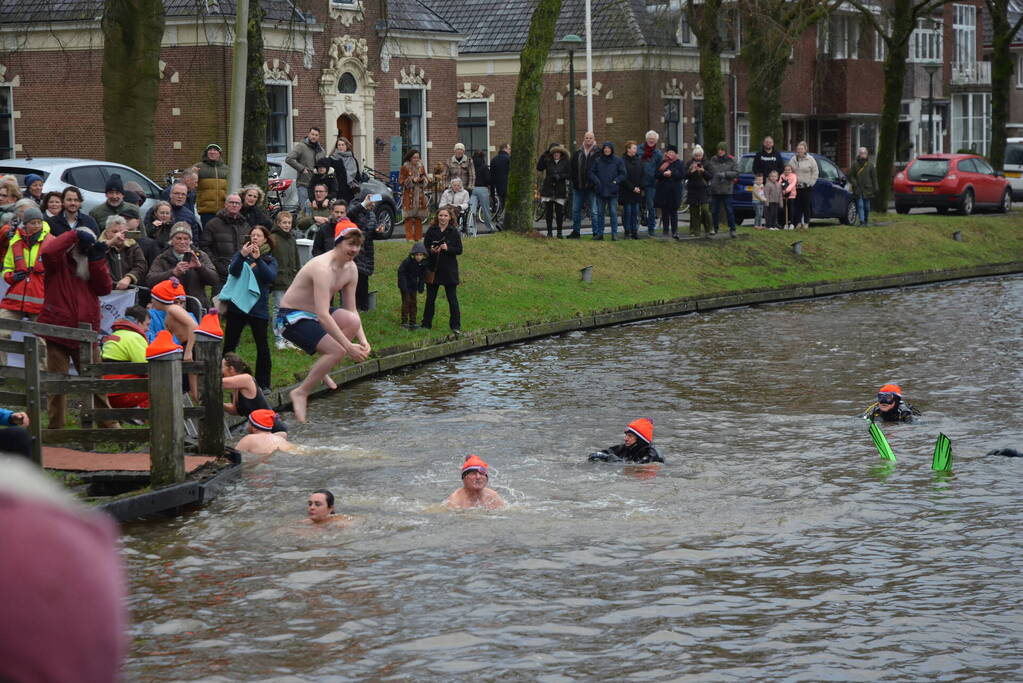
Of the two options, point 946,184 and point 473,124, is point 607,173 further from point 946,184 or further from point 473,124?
point 473,124

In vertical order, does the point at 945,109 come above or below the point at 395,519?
above

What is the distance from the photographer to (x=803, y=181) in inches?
1350

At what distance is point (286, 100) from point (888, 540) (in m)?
30.8

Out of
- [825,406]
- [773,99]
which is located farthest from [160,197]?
[773,99]

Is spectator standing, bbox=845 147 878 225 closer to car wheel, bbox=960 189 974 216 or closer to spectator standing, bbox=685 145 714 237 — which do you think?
spectator standing, bbox=685 145 714 237

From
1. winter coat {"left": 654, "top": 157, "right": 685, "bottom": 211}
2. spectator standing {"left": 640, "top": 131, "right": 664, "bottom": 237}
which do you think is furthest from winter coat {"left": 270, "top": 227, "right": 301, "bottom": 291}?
winter coat {"left": 654, "top": 157, "right": 685, "bottom": 211}

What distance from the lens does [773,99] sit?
38.9m

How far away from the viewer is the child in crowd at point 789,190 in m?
33.8

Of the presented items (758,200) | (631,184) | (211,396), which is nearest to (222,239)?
(211,396)

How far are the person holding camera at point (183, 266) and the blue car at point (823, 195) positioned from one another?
22.0m

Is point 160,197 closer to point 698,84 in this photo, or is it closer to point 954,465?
point 954,465

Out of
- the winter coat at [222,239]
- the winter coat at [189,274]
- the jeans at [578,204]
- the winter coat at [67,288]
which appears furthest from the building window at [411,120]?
the winter coat at [67,288]

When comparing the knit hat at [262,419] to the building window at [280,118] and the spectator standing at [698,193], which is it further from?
the building window at [280,118]

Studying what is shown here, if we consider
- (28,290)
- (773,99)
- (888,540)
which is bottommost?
(888,540)
